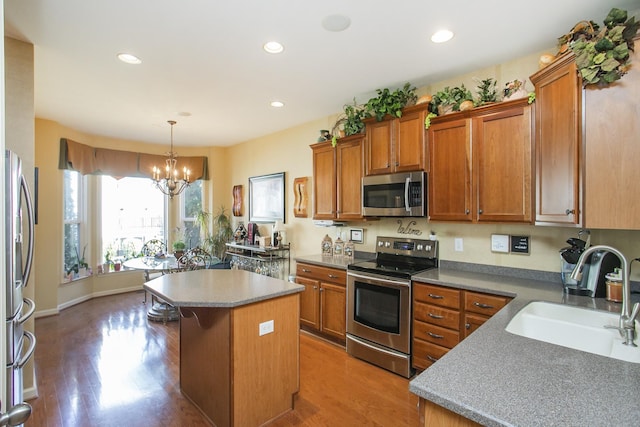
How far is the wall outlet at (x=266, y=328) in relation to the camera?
213 cm

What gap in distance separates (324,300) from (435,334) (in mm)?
1287

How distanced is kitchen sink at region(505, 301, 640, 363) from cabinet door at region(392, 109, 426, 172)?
150 cm

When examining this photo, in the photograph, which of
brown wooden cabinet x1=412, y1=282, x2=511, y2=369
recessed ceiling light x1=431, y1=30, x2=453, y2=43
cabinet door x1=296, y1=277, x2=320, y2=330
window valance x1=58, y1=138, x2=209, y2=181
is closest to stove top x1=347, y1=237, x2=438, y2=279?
brown wooden cabinet x1=412, y1=282, x2=511, y2=369

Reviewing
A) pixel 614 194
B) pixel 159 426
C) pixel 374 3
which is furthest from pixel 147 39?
pixel 614 194

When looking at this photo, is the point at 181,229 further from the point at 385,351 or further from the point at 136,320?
the point at 385,351

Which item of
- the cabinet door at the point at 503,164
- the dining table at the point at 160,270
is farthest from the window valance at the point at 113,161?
the cabinet door at the point at 503,164

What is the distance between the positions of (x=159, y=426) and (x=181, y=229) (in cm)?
452

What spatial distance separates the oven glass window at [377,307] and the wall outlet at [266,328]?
116cm

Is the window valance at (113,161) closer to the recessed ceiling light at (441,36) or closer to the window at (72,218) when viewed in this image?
the window at (72,218)

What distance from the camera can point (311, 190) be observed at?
443cm

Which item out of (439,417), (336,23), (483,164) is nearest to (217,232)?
(336,23)

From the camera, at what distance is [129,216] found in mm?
5742

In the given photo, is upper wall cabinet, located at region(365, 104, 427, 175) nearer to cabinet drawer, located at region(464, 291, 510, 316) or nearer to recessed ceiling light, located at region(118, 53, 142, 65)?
cabinet drawer, located at region(464, 291, 510, 316)

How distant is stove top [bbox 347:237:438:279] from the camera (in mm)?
2938
